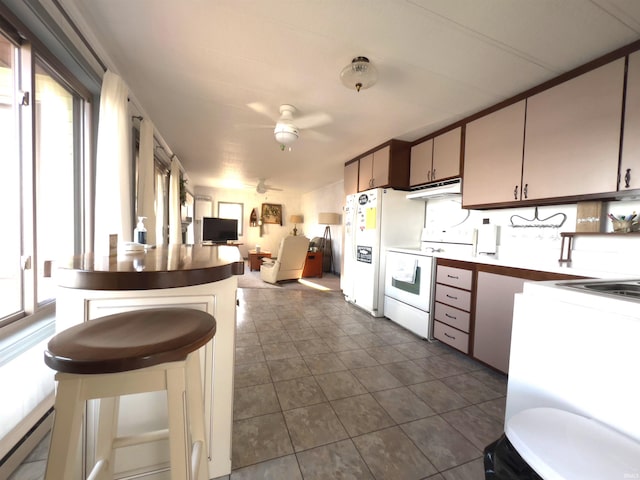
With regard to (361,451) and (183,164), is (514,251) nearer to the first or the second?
(361,451)

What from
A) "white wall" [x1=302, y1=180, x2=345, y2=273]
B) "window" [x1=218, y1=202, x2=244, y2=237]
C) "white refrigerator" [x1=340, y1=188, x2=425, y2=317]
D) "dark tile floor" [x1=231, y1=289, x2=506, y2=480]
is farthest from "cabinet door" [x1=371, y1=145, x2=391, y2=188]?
"window" [x1=218, y1=202, x2=244, y2=237]

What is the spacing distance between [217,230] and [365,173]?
4.15 meters

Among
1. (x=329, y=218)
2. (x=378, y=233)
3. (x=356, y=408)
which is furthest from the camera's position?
(x=329, y=218)

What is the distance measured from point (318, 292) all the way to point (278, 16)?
3.78 meters

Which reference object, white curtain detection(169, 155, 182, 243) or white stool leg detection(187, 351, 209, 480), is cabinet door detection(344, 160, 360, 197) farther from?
white stool leg detection(187, 351, 209, 480)

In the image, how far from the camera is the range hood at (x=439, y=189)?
2.65m

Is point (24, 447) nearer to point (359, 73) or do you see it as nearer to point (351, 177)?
point (359, 73)

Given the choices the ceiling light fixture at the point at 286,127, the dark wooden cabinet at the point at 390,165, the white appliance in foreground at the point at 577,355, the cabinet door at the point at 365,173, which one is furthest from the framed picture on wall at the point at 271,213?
the white appliance in foreground at the point at 577,355

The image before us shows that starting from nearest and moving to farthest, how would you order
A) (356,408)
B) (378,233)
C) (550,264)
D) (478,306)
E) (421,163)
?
(356,408)
(550,264)
(478,306)
(421,163)
(378,233)

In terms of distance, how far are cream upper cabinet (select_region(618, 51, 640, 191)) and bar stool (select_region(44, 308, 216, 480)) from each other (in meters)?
2.43

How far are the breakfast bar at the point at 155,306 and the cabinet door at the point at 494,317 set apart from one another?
1.98m

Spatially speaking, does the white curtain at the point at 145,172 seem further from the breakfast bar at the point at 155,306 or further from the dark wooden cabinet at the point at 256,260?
the dark wooden cabinet at the point at 256,260

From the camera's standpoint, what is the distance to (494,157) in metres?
2.29

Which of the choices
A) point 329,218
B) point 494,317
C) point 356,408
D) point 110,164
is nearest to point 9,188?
point 110,164
